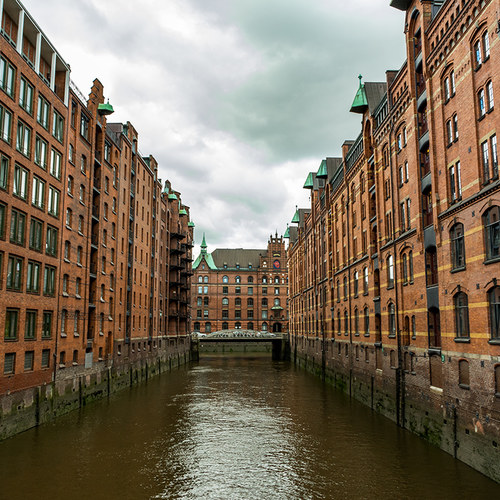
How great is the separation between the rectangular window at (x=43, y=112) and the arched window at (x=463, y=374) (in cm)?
2439

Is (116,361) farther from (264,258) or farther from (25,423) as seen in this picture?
(264,258)

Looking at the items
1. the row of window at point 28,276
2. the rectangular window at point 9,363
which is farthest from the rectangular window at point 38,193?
the rectangular window at point 9,363

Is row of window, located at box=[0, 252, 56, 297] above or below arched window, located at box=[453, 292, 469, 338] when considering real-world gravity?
above

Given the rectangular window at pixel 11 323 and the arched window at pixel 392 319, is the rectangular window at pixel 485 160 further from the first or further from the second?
the rectangular window at pixel 11 323

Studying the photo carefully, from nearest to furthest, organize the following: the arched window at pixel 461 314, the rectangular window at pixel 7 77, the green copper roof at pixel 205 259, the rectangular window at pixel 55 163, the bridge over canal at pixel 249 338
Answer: the arched window at pixel 461 314, the rectangular window at pixel 7 77, the rectangular window at pixel 55 163, the bridge over canal at pixel 249 338, the green copper roof at pixel 205 259

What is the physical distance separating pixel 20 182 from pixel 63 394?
509 inches

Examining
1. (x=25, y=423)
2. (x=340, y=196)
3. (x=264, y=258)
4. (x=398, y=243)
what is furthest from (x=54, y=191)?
(x=264, y=258)

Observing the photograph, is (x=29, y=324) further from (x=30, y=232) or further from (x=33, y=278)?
(x=30, y=232)

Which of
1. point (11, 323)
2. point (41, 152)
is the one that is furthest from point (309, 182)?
point (11, 323)

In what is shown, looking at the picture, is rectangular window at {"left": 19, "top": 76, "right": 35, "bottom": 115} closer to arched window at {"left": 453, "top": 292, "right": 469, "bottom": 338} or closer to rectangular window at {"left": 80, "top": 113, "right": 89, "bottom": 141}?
rectangular window at {"left": 80, "top": 113, "right": 89, "bottom": 141}

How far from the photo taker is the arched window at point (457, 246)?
65.4 feet

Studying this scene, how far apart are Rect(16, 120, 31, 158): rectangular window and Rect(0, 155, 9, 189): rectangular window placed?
52.7 inches

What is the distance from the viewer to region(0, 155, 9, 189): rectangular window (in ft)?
75.7

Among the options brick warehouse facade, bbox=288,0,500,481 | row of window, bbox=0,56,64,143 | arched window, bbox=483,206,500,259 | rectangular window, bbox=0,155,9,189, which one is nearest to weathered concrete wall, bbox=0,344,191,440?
rectangular window, bbox=0,155,9,189
